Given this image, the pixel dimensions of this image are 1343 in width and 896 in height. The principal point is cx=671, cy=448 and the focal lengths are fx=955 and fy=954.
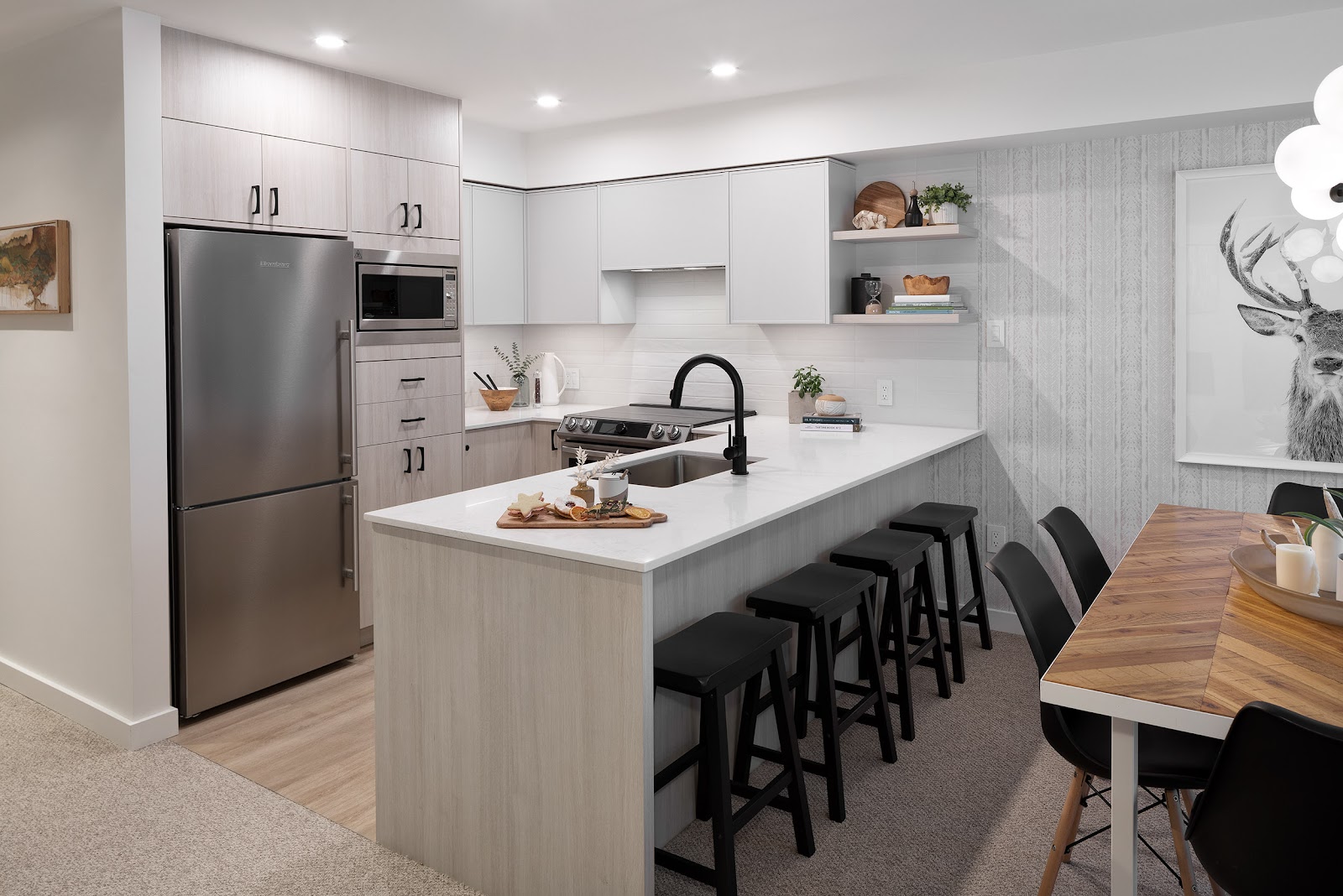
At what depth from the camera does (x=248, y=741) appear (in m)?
3.29

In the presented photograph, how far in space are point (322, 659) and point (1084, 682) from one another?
10.1 feet

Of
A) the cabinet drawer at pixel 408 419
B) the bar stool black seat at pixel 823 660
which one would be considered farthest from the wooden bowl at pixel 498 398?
the bar stool black seat at pixel 823 660

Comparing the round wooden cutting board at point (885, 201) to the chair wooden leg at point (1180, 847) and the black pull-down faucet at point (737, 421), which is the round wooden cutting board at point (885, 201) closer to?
the black pull-down faucet at point (737, 421)

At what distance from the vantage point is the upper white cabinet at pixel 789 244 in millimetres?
4387

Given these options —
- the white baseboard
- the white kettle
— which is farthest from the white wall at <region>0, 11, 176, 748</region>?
the white kettle

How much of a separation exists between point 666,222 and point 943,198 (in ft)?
4.60

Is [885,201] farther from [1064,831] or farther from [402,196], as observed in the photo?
[1064,831]

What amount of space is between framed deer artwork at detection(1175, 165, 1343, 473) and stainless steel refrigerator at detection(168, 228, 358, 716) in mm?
3379

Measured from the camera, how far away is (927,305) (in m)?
4.23

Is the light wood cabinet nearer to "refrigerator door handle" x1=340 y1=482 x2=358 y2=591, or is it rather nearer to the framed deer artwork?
"refrigerator door handle" x1=340 y1=482 x2=358 y2=591

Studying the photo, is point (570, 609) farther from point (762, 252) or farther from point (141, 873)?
point (762, 252)

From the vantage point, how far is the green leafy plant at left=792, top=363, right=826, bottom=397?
4.63 metres

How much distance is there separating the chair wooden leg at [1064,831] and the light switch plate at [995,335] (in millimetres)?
2475

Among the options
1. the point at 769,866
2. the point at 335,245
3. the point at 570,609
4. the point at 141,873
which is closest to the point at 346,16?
the point at 335,245
